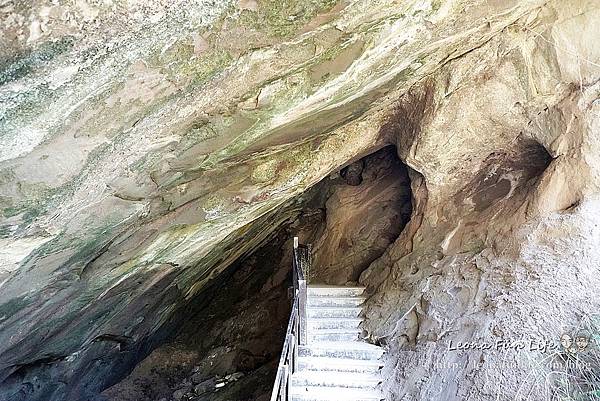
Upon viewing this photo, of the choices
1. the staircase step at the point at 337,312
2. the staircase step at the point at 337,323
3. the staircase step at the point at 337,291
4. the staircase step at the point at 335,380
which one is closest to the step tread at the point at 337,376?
the staircase step at the point at 335,380

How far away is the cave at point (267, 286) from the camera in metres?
9.02

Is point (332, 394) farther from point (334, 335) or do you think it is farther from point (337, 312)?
point (337, 312)

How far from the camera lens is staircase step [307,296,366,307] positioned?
7176mm

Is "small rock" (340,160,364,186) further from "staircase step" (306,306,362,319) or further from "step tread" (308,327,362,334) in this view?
"step tread" (308,327,362,334)

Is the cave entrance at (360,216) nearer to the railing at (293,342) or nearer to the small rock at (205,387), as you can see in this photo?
the railing at (293,342)

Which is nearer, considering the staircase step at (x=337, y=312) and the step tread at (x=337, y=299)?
the staircase step at (x=337, y=312)

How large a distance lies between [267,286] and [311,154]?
5597 mm

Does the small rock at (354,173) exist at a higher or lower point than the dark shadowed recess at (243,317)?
higher

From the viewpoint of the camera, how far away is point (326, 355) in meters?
6.25

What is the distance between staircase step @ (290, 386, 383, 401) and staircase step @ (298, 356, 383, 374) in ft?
0.95

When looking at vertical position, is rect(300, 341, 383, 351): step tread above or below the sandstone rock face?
below

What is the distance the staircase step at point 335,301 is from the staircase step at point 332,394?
59.5 inches

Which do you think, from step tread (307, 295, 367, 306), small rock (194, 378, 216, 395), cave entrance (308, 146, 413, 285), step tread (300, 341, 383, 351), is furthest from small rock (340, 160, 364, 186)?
small rock (194, 378, 216, 395)

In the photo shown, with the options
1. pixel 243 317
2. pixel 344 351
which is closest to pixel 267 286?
pixel 243 317
